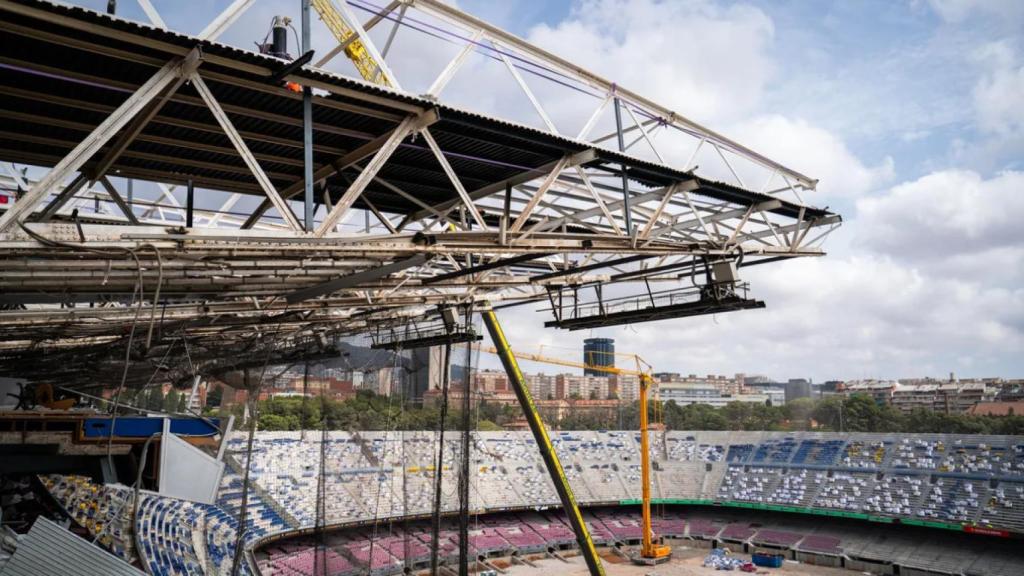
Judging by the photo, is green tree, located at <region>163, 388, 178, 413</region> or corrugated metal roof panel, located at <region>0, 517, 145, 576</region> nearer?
corrugated metal roof panel, located at <region>0, 517, 145, 576</region>

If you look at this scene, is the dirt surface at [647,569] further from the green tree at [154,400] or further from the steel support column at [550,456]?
the green tree at [154,400]

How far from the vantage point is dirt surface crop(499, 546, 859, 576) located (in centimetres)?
3095

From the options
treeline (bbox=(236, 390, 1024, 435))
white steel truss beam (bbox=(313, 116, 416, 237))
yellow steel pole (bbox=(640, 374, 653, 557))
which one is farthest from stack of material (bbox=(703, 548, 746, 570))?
white steel truss beam (bbox=(313, 116, 416, 237))

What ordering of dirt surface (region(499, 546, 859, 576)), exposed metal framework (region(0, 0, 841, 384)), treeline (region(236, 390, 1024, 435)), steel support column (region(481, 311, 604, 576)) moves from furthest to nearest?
treeline (region(236, 390, 1024, 435)), dirt surface (region(499, 546, 859, 576)), steel support column (region(481, 311, 604, 576)), exposed metal framework (region(0, 0, 841, 384))

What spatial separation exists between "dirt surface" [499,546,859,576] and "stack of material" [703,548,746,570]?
0.42 meters

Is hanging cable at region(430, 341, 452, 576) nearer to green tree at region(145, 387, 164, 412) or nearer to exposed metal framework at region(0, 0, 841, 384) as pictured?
exposed metal framework at region(0, 0, 841, 384)

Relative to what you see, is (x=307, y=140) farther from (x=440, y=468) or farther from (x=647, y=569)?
(x=647, y=569)

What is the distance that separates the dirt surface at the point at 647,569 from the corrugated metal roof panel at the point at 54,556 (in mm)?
27545

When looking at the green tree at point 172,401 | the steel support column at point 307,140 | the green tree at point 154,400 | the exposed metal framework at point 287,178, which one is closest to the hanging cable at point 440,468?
the exposed metal framework at point 287,178

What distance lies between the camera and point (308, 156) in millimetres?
4945

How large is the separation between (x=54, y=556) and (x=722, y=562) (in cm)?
3247

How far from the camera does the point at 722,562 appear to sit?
106 ft

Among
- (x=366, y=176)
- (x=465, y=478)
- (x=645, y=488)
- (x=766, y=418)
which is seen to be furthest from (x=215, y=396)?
(x=766, y=418)

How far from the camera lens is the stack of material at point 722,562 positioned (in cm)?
3186
